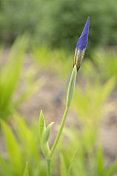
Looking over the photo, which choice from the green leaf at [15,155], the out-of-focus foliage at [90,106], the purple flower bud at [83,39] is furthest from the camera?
the out-of-focus foliage at [90,106]

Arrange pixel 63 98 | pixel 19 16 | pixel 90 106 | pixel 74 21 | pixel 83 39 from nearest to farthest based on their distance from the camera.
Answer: pixel 83 39, pixel 90 106, pixel 63 98, pixel 74 21, pixel 19 16

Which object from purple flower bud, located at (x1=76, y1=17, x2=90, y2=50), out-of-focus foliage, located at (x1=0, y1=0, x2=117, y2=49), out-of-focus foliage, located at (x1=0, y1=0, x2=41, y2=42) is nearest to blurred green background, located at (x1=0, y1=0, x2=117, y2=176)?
out-of-focus foliage, located at (x1=0, y1=0, x2=117, y2=49)

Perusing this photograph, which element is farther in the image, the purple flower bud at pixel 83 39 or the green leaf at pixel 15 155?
the green leaf at pixel 15 155

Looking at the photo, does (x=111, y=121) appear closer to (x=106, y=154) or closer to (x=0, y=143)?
(x=106, y=154)

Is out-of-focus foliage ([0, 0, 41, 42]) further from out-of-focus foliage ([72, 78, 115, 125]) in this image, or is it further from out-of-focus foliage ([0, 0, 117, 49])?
out-of-focus foliage ([72, 78, 115, 125])

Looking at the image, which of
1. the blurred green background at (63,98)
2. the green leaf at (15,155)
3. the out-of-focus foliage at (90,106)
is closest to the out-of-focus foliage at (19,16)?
the blurred green background at (63,98)

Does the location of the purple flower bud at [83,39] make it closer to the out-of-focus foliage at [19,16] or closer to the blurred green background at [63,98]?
the blurred green background at [63,98]

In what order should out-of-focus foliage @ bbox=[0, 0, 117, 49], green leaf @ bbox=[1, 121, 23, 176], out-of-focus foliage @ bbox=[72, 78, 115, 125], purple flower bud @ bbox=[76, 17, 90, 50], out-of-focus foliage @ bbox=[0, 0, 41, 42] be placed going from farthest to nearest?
out-of-focus foliage @ bbox=[0, 0, 41, 42] → out-of-focus foliage @ bbox=[0, 0, 117, 49] → out-of-focus foliage @ bbox=[72, 78, 115, 125] → green leaf @ bbox=[1, 121, 23, 176] → purple flower bud @ bbox=[76, 17, 90, 50]

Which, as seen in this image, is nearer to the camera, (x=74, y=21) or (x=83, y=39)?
(x=83, y=39)

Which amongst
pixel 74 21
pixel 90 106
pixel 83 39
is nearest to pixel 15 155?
pixel 83 39

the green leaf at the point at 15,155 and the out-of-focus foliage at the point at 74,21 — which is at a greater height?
the out-of-focus foliage at the point at 74,21

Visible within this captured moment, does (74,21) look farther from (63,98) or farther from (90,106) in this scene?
(90,106)
